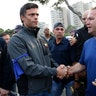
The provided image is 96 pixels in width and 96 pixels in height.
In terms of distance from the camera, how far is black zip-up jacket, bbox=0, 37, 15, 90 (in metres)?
4.54

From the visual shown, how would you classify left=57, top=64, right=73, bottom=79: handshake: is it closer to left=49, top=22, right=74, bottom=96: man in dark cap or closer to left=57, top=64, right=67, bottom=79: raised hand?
left=57, top=64, right=67, bottom=79: raised hand

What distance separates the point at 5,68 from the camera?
15.0 ft

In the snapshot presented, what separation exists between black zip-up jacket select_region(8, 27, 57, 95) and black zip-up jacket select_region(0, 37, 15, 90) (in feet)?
0.91

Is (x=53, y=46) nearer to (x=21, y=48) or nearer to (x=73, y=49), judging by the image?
(x=73, y=49)

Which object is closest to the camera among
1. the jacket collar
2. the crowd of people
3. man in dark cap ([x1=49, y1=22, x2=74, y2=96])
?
the crowd of people

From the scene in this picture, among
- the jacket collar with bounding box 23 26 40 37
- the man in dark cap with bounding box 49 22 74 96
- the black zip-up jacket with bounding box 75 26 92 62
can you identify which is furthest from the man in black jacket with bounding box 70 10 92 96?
the jacket collar with bounding box 23 26 40 37

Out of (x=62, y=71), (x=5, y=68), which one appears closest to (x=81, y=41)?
(x=62, y=71)

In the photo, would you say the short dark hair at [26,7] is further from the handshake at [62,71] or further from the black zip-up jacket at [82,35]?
the black zip-up jacket at [82,35]

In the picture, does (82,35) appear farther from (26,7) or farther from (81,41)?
(26,7)

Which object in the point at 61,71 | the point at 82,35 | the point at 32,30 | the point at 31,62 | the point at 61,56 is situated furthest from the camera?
the point at 61,56

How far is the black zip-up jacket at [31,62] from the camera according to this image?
4121mm

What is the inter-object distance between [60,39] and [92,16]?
8.60ft

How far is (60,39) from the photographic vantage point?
671 cm

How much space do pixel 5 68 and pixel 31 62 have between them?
63cm
